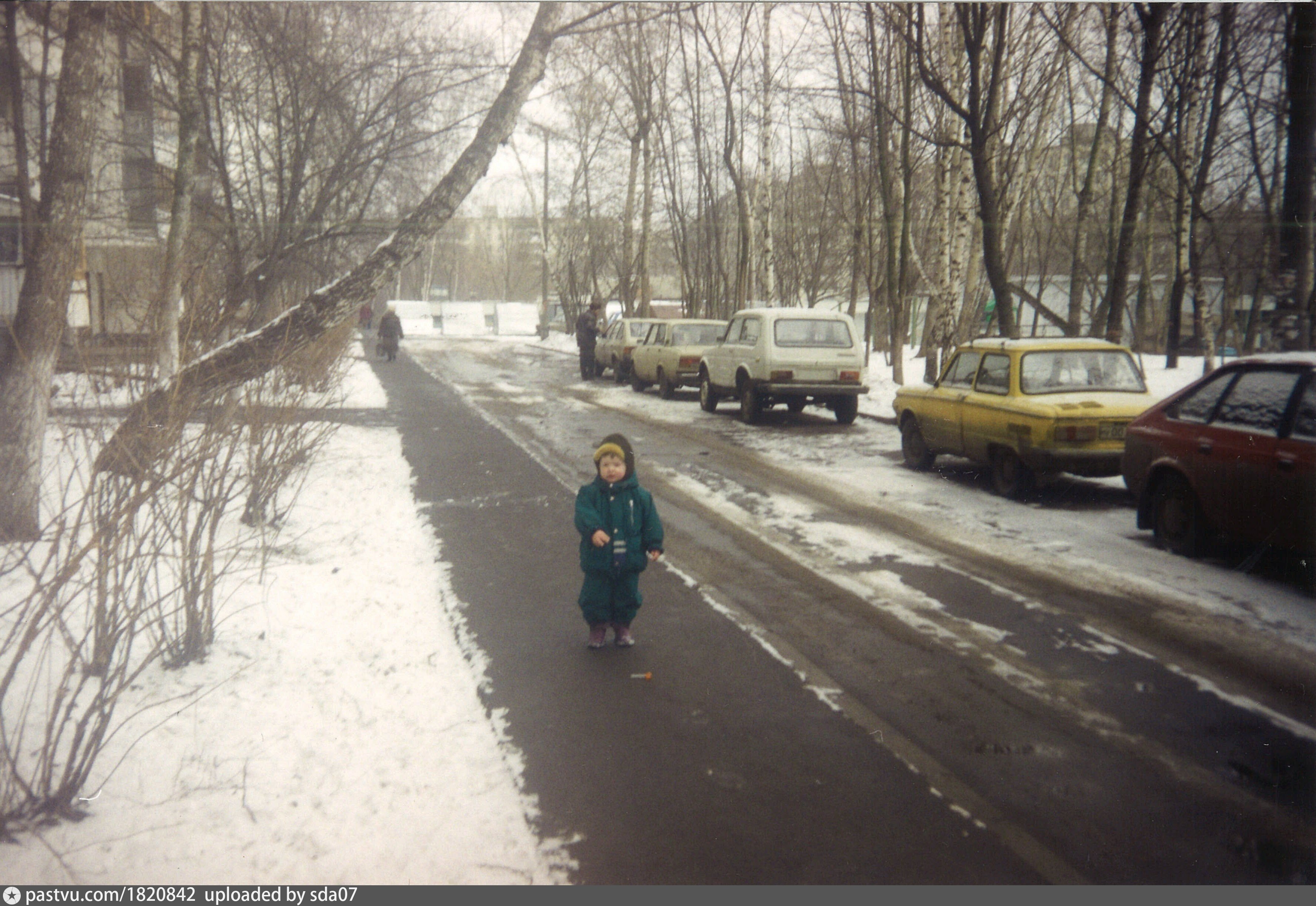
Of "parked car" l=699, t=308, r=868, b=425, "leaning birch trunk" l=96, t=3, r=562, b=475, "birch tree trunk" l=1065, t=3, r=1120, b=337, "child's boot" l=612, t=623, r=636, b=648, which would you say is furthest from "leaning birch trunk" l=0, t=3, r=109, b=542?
"birch tree trunk" l=1065, t=3, r=1120, b=337

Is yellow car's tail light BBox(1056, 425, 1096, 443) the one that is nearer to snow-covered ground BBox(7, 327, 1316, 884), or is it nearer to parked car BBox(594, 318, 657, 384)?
snow-covered ground BBox(7, 327, 1316, 884)

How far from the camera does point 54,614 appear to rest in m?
3.26

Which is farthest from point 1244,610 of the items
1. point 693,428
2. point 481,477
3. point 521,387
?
point 521,387

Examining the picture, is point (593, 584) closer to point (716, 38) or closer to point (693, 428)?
point (693, 428)

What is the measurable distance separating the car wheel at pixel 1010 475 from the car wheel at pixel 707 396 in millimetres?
8584

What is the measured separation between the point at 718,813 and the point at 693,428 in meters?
12.4

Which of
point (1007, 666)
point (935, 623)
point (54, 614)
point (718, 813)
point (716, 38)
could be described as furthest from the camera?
point (716, 38)

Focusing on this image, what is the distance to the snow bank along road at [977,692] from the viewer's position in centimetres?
343

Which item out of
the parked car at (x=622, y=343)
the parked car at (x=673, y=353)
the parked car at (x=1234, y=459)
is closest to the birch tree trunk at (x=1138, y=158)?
the parked car at (x=673, y=353)

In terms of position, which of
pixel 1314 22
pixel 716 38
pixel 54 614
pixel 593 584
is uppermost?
pixel 716 38

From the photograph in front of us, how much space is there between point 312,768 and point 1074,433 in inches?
302

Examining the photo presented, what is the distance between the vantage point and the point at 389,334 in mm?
32156

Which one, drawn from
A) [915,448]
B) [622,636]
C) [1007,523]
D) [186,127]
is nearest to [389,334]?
[186,127]

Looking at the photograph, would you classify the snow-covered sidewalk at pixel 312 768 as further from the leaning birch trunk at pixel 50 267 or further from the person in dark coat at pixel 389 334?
the person in dark coat at pixel 389 334
